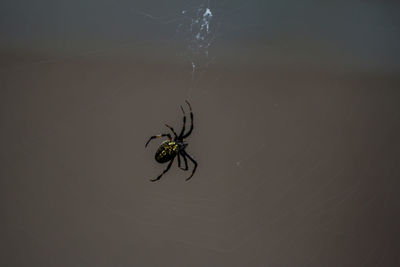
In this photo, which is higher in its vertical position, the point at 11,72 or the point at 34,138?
the point at 11,72

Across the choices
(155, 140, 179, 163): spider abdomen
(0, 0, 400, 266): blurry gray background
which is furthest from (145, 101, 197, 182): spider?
(0, 0, 400, 266): blurry gray background

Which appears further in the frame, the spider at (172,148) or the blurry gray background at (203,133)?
the blurry gray background at (203,133)

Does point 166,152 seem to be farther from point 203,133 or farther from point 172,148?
point 203,133

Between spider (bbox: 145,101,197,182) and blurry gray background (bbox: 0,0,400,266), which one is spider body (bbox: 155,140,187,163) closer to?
spider (bbox: 145,101,197,182)

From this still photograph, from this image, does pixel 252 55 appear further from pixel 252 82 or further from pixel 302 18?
pixel 302 18

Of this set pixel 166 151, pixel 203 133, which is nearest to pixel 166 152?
pixel 166 151

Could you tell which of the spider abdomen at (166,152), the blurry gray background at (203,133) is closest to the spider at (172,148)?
the spider abdomen at (166,152)

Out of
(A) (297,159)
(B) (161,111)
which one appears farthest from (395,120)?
(B) (161,111)

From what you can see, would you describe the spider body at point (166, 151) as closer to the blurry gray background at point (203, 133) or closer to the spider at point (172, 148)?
the spider at point (172, 148)
